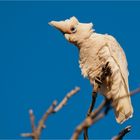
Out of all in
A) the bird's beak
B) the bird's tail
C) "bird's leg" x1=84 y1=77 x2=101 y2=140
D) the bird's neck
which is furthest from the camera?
the bird's neck

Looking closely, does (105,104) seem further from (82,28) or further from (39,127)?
(82,28)

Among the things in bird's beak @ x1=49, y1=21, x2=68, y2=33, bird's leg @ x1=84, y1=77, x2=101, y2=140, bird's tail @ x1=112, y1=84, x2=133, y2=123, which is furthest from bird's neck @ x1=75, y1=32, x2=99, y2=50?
bird's tail @ x1=112, y1=84, x2=133, y2=123

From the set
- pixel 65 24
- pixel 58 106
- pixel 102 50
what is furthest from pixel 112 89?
pixel 58 106

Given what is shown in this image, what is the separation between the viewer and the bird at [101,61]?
6543 millimetres

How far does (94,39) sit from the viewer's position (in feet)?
23.0

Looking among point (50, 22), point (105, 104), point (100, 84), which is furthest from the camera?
point (50, 22)

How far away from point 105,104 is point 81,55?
16.2 feet

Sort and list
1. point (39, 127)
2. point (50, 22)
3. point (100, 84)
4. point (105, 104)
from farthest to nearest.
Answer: point (50, 22) → point (100, 84) → point (39, 127) → point (105, 104)

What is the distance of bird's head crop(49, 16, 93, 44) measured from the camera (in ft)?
22.1

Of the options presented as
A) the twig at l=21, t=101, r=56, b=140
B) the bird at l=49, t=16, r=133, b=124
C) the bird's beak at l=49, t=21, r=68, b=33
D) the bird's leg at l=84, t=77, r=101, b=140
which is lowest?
the twig at l=21, t=101, r=56, b=140

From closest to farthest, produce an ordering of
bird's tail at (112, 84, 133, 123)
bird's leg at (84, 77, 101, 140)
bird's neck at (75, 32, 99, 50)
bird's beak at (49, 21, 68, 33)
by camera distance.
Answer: bird's leg at (84, 77, 101, 140)
bird's tail at (112, 84, 133, 123)
bird's beak at (49, 21, 68, 33)
bird's neck at (75, 32, 99, 50)

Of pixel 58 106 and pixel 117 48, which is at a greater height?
pixel 117 48

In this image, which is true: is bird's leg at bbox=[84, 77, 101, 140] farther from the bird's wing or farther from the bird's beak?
the bird's beak

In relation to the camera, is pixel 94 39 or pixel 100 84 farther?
pixel 94 39
